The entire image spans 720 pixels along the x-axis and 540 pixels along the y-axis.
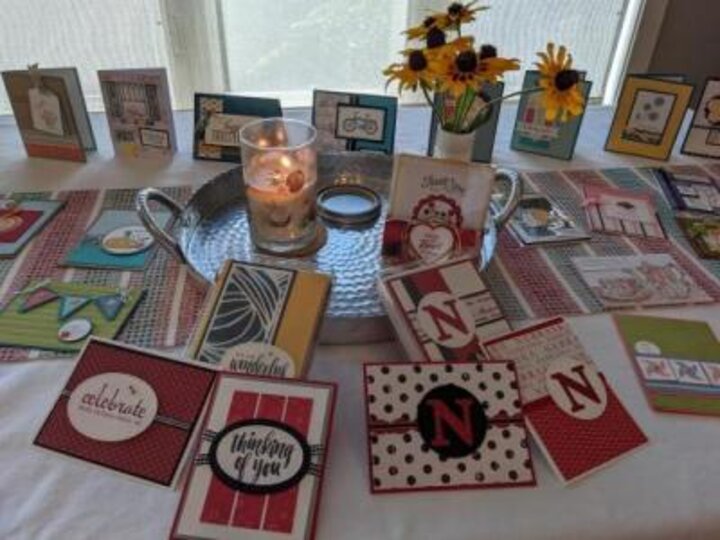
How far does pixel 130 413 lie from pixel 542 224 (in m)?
0.59

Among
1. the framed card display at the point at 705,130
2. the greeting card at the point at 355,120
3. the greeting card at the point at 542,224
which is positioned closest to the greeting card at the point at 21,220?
the greeting card at the point at 355,120

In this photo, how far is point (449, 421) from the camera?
0.50m

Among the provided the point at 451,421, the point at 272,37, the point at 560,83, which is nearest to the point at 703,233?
the point at 560,83

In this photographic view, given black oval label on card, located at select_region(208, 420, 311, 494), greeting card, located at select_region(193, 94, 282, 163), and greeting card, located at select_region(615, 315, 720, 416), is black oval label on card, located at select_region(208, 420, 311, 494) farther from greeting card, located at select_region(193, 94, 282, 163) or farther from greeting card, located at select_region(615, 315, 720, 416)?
greeting card, located at select_region(193, 94, 282, 163)

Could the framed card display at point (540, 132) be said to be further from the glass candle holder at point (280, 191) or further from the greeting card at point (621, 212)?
the glass candle holder at point (280, 191)

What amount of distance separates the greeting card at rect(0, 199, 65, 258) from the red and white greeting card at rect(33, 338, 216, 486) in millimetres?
295

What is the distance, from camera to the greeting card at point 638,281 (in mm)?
707

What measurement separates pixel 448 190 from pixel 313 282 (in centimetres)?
21

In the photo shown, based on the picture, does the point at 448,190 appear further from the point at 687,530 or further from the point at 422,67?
the point at 687,530

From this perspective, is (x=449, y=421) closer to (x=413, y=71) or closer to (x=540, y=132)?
(x=413, y=71)

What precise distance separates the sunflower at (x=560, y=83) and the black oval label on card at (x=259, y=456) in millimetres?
462

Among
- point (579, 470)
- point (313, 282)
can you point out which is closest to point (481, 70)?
point (313, 282)

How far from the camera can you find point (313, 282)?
0.58 meters

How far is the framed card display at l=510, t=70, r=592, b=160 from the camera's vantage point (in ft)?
3.21
